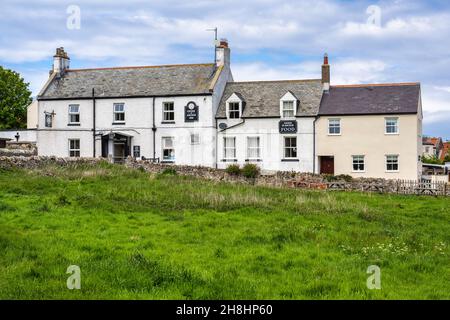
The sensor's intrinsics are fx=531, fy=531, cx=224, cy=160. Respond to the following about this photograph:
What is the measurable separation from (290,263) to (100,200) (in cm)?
1203

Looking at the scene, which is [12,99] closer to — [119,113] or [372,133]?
[119,113]

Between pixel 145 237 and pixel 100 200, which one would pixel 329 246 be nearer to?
pixel 145 237

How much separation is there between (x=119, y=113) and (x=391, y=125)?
23.7 metres

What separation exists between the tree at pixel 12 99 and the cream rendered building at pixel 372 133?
167 ft

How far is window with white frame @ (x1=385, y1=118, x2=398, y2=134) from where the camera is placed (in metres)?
42.7

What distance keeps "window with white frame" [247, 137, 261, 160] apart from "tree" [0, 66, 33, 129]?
45.4 m

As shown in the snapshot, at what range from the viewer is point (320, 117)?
44.3 metres

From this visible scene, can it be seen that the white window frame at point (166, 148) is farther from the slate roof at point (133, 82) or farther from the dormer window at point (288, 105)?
the dormer window at point (288, 105)

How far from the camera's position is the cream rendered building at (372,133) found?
42.3 metres

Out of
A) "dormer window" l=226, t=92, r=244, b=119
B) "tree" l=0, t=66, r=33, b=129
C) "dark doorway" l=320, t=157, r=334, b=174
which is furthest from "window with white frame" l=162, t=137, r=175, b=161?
"tree" l=0, t=66, r=33, b=129

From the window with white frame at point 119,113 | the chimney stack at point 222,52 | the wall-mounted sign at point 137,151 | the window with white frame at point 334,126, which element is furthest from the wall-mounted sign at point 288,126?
the window with white frame at point 119,113

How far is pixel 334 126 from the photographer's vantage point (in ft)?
144

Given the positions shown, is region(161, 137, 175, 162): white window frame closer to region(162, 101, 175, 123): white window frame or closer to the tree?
region(162, 101, 175, 123): white window frame
